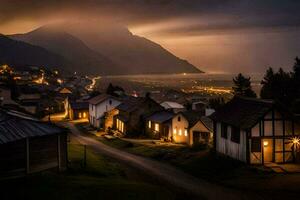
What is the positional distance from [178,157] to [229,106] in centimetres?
769

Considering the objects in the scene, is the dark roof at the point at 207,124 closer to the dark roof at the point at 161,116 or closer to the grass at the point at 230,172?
the grass at the point at 230,172

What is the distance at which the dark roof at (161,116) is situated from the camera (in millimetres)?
64956

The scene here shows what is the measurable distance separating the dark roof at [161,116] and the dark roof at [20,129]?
119 ft

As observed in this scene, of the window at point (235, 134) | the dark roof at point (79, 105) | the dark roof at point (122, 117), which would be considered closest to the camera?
the window at point (235, 134)

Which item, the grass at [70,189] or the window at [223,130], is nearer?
the grass at [70,189]

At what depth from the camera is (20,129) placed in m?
27.4

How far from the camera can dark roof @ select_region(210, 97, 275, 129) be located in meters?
34.8

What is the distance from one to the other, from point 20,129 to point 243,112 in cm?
1973

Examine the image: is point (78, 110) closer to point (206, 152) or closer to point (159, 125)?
point (159, 125)

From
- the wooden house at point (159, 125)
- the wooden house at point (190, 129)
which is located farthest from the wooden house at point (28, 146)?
the wooden house at point (159, 125)

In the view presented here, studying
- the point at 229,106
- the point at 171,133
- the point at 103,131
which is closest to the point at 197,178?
the point at 229,106

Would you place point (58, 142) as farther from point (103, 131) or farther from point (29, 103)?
point (29, 103)

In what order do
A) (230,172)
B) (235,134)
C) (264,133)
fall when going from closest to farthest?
1. (230,172)
2. (264,133)
3. (235,134)

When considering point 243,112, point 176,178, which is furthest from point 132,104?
point 176,178
